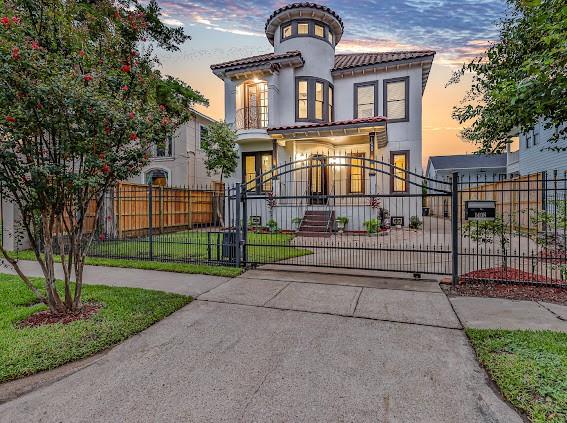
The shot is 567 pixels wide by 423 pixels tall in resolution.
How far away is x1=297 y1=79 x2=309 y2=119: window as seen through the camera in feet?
51.6

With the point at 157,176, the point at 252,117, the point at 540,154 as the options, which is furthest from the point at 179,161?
the point at 540,154

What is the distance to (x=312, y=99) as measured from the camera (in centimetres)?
1565

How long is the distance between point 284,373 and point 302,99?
15.1m

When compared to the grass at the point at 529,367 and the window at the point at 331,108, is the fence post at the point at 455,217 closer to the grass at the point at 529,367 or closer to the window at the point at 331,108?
the grass at the point at 529,367

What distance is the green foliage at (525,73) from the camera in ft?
12.5

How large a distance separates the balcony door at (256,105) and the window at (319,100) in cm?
279

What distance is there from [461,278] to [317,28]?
15.7 metres

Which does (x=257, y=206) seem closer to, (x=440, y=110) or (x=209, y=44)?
(x=209, y=44)

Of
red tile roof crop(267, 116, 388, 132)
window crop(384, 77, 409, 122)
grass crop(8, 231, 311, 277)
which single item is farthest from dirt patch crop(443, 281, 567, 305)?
window crop(384, 77, 409, 122)

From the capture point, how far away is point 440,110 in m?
18.4

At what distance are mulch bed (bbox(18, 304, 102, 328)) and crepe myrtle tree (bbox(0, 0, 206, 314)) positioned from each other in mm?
103

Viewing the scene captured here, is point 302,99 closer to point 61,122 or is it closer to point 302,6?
point 302,6

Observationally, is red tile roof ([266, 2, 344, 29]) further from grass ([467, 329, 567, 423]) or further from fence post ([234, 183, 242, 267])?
grass ([467, 329, 567, 423])

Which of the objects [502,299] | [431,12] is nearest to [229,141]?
[431,12]
